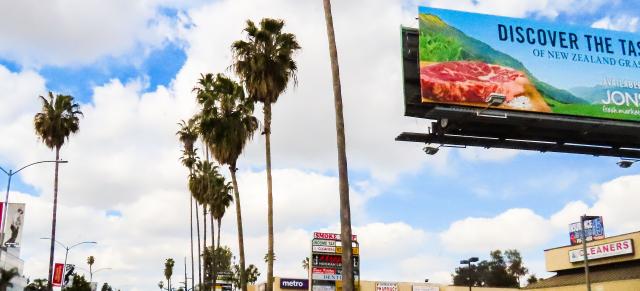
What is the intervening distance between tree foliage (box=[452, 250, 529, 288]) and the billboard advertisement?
11833 centimetres

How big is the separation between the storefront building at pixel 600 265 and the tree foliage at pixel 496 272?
73497 mm

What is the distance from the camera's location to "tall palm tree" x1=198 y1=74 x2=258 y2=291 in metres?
36.4

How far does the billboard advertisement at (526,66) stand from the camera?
20453mm

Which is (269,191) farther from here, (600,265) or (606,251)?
(600,265)

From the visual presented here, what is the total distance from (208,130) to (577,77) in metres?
22.2

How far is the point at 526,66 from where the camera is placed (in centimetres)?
Result: 2134

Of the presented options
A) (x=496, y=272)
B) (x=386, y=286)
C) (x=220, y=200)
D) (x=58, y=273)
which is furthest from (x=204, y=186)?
(x=496, y=272)

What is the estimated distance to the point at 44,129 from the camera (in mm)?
55938

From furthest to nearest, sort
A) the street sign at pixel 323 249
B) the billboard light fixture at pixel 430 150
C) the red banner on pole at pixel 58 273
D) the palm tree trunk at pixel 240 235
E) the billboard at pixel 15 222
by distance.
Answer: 1. the red banner on pole at pixel 58 273
2. the billboard at pixel 15 222
3. the street sign at pixel 323 249
4. the palm tree trunk at pixel 240 235
5. the billboard light fixture at pixel 430 150

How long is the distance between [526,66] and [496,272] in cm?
12997

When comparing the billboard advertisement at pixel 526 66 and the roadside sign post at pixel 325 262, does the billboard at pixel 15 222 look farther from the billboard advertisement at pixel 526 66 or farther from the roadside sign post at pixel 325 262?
the billboard advertisement at pixel 526 66

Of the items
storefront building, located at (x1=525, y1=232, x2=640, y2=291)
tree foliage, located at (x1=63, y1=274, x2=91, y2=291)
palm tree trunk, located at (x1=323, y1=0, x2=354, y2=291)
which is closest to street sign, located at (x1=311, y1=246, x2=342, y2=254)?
palm tree trunk, located at (x1=323, y1=0, x2=354, y2=291)

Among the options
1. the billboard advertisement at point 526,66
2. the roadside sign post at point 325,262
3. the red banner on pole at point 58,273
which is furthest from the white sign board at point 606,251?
the red banner on pole at point 58,273

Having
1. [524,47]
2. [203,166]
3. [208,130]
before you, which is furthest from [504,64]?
[203,166]
